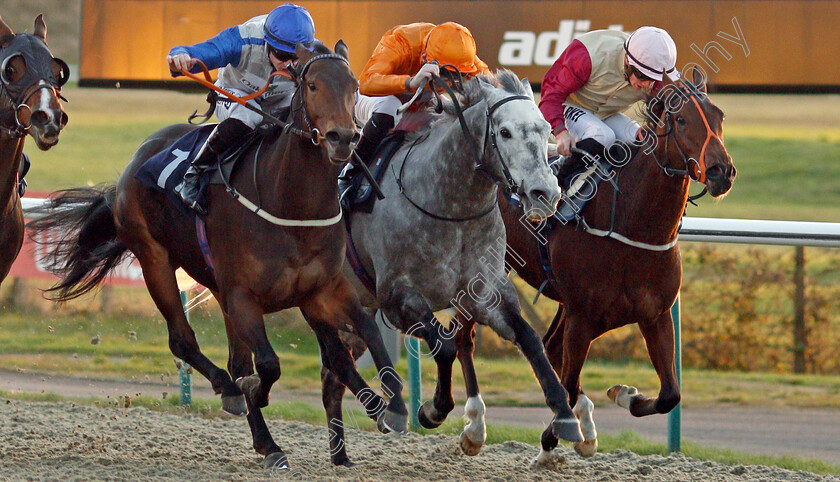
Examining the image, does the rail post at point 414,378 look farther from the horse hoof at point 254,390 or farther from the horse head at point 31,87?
the horse head at point 31,87

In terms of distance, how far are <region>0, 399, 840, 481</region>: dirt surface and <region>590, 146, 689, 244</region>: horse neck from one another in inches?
43.8

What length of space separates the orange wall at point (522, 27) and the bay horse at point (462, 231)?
417 cm

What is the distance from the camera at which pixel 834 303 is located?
28.3ft

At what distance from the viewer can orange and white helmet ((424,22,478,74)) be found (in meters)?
4.77

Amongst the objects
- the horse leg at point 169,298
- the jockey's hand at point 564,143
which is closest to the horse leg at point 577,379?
the jockey's hand at point 564,143

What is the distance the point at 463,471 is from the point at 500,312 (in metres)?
0.95

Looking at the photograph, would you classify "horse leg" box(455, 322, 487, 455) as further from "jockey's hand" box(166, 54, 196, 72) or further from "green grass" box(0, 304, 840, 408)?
"green grass" box(0, 304, 840, 408)

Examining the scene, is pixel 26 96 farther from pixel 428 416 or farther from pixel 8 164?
pixel 428 416

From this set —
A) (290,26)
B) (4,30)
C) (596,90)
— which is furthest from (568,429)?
(4,30)

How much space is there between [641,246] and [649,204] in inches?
7.0

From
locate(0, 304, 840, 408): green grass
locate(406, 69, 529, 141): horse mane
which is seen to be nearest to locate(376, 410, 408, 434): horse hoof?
locate(406, 69, 529, 141): horse mane

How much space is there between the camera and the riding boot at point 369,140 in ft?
16.5

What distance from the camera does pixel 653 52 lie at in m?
4.79

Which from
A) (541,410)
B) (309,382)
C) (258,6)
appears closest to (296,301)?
(541,410)
